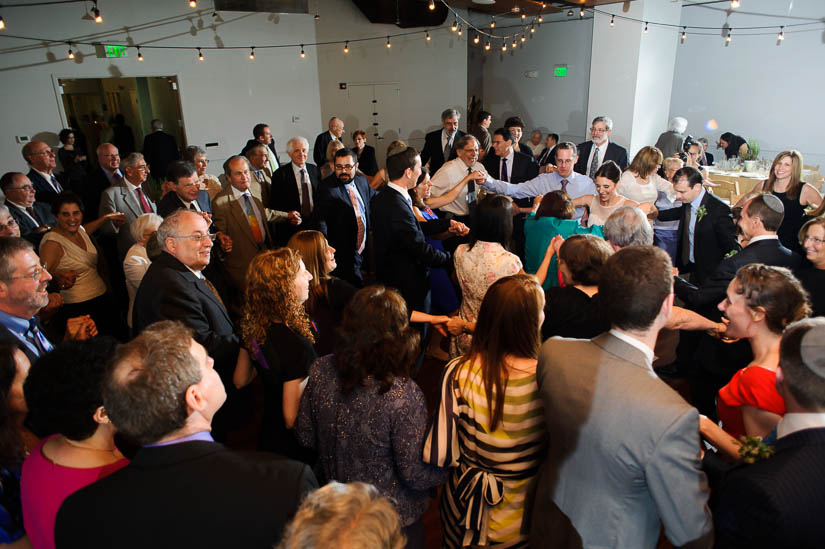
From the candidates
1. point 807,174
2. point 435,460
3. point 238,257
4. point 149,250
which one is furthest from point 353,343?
point 807,174

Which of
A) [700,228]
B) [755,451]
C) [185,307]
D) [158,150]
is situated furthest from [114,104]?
[755,451]

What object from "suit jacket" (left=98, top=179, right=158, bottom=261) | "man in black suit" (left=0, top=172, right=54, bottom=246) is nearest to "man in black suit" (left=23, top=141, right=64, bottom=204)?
"man in black suit" (left=0, top=172, right=54, bottom=246)

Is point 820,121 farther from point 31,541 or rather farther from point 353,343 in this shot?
point 31,541

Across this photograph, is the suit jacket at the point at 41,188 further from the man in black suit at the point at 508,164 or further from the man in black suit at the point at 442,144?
the man in black suit at the point at 508,164

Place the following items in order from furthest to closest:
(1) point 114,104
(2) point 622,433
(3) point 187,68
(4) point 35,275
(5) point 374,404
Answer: (1) point 114,104
(3) point 187,68
(4) point 35,275
(5) point 374,404
(2) point 622,433

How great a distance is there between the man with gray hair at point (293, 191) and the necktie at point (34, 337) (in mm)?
2735

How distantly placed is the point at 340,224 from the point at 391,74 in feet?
26.0

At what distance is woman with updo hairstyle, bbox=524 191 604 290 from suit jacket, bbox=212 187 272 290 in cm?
234

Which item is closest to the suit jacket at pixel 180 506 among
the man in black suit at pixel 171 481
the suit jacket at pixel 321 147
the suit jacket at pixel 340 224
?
the man in black suit at pixel 171 481

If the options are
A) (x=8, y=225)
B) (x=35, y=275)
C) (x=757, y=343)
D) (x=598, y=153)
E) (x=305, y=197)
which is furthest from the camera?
(x=598, y=153)

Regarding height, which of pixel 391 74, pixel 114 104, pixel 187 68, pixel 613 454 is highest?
pixel 187 68

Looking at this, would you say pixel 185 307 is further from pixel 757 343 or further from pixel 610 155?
pixel 610 155

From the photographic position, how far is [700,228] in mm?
3719

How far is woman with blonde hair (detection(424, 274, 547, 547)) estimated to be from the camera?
1.71 metres
